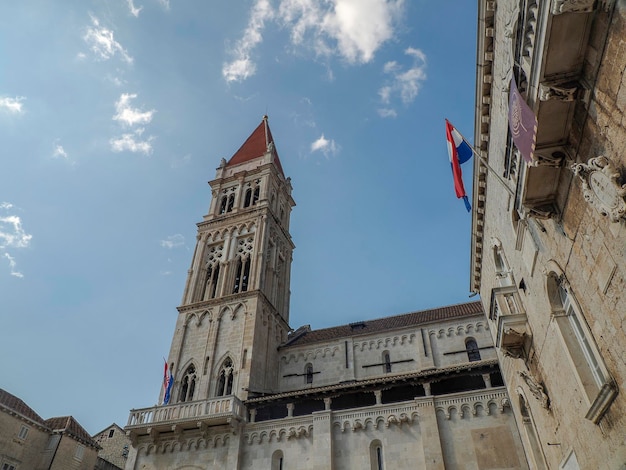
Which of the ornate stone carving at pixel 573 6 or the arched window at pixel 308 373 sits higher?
the arched window at pixel 308 373

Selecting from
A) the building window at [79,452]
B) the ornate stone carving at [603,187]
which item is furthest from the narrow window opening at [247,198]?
the ornate stone carving at [603,187]

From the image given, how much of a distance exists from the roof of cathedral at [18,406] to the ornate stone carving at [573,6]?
123ft

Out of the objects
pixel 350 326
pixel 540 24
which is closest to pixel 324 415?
pixel 350 326

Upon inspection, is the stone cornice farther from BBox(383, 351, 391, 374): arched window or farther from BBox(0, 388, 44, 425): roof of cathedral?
BBox(0, 388, 44, 425): roof of cathedral

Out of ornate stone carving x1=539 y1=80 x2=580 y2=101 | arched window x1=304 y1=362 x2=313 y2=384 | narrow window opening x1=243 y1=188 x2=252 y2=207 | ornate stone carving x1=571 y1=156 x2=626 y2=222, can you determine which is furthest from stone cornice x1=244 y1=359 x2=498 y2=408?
narrow window opening x1=243 y1=188 x2=252 y2=207

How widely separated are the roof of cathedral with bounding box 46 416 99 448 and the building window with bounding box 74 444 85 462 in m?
0.45

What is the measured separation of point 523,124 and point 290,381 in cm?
2408

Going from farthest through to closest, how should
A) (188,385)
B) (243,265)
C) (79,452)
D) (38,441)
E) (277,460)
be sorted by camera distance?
(79,452), (243,265), (38,441), (188,385), (277,460)

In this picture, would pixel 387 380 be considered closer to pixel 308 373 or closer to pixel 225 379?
pixel 308 373

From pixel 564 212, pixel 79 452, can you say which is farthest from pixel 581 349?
pixel 79 452

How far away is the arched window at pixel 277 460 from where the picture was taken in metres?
21.1

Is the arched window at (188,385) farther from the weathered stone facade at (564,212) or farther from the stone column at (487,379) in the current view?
the weathered stone facade at (564,212)

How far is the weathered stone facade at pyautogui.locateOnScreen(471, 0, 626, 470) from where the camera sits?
21.3ft

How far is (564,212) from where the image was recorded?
8.51 metres
